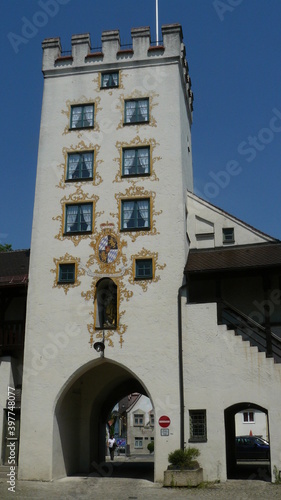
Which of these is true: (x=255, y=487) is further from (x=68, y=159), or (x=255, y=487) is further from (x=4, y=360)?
(x=68, y=159)

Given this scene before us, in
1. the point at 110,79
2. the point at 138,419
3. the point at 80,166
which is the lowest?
the point at 138,419

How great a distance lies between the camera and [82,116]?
2558cm

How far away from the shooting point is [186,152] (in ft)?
86.5

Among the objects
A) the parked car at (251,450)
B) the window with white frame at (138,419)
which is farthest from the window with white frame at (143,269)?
the window with white frame at (138,419)

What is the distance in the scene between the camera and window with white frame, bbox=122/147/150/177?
24.2 meters

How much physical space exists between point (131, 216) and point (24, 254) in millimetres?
7708

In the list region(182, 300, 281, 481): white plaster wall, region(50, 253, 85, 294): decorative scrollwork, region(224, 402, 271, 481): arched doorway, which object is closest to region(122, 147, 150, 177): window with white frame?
A: region(50, 253, 85, 294): decorative scrollwork

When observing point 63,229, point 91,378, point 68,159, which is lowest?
point 91,378

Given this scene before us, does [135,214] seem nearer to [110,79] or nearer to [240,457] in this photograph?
[110,79]

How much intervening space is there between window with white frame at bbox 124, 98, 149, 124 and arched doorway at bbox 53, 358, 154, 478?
1070cm

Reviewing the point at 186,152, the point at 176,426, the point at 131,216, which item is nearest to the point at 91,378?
the point at 176,426

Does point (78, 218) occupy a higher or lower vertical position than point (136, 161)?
lower

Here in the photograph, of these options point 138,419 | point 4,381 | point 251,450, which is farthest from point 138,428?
point 4,381

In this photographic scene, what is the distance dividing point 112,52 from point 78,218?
8.41 m
